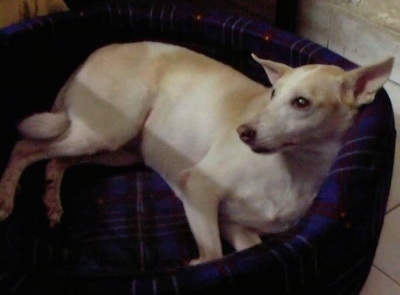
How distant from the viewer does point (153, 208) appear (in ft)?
5.26

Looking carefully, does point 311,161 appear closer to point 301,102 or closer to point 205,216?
point 301,102

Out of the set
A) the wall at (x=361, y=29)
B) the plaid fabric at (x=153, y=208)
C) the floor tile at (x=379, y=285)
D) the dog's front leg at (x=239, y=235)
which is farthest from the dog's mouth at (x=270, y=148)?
the wall at (x=361, y=29)

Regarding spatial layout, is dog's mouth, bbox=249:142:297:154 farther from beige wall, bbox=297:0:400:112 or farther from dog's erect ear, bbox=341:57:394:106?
beige wall, bbox=297:0:400:112

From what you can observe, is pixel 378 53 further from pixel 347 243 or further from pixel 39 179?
pixel 39 179

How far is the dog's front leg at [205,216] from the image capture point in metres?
1.36

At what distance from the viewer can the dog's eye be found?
1.24 meters

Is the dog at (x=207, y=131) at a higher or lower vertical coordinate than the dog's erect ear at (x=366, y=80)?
lower

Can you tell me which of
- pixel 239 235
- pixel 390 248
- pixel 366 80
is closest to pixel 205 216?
pixel 239 235

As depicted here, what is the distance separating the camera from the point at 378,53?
85.7 inches

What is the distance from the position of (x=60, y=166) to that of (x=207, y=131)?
459 millimetres

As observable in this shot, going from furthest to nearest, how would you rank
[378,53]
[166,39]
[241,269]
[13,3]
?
1. [378,53]
2. [166,39]
3. [13,3]
4. [241,269]

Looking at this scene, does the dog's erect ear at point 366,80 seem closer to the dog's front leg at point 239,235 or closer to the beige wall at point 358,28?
the dog's front leg at point 239,235

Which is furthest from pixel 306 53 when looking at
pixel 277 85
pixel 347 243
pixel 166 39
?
pixel 347 243

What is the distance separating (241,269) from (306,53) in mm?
837
